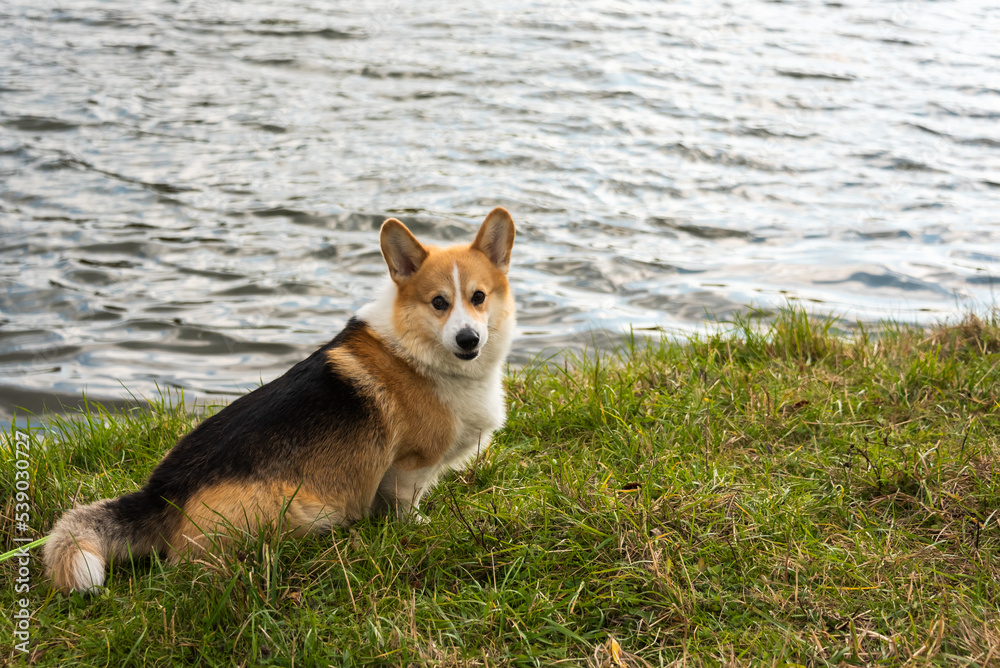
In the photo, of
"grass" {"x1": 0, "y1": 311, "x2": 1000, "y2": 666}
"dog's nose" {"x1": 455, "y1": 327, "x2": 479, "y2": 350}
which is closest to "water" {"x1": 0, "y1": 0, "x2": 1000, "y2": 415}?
"grass" {"x1": 0, "y1": 311, "x2": 1000, "y2": 666}

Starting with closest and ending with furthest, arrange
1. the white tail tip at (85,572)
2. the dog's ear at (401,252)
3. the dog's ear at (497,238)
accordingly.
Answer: the white tail tip at (85,572)
the dog's ear at (401,252)
the dog's ear at (497,238)

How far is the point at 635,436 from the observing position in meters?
4.44

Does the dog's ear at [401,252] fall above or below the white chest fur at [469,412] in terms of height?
above

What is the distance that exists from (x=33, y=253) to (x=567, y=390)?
20.7ft

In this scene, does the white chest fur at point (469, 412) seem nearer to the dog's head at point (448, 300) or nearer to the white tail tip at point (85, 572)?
the dog's head at point (448, 300)

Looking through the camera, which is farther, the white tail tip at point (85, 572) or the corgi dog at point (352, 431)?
the corgi dog at point (352, 431)

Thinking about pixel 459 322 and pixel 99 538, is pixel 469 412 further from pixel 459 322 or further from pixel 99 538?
pixel 99 538

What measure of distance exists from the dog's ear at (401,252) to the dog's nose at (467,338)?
0.48 m

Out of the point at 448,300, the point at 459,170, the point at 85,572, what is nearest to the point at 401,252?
the point at 448,300

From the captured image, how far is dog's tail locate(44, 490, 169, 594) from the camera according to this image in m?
3.21

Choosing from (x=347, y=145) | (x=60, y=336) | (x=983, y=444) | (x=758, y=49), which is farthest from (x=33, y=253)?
(x=758, y=49)

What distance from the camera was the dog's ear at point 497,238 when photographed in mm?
4082

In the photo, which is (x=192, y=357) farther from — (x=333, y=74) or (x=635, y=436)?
(x=333, y=74)

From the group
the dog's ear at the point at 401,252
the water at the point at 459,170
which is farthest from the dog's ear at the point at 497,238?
the water at the point at 459,170
